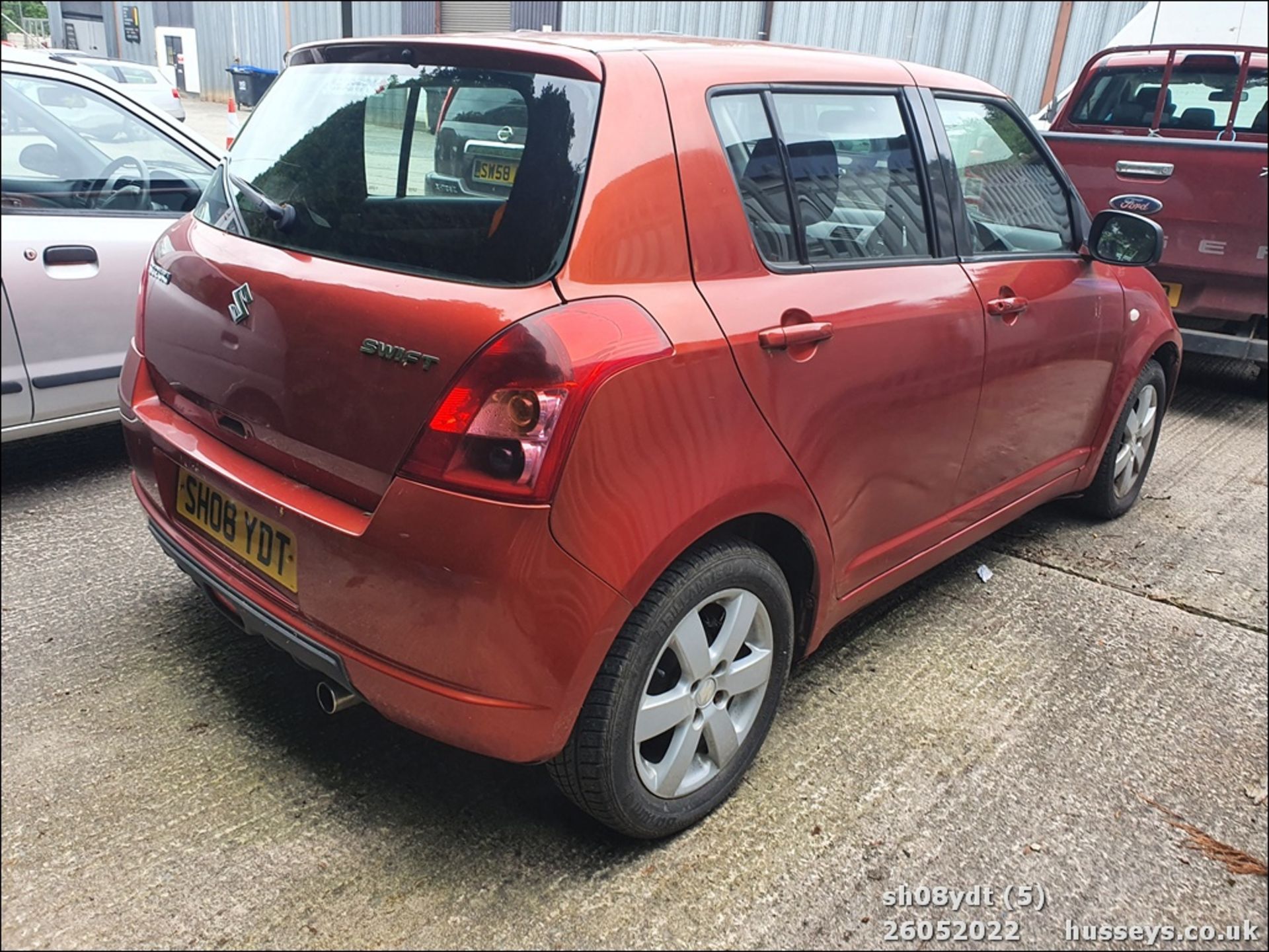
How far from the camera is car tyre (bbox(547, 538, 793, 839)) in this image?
1.97 metres

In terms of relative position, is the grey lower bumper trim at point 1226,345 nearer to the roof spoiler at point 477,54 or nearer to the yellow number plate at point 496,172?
the roof spoiler at point 477,54

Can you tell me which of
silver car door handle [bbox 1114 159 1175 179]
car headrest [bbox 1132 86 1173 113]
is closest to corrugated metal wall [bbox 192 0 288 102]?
car headrest [bbox 1132 86 1173 113]

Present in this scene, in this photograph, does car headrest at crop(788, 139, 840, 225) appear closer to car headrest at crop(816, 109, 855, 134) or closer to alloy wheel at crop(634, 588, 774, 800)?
car headrest at crop(816, 109, 855, 134)

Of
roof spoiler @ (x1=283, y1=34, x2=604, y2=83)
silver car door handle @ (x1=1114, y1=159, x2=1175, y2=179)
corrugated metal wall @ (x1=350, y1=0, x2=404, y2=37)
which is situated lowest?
silver car door handle @ (x1=1114, y1=159, x2=1175, y2=179)

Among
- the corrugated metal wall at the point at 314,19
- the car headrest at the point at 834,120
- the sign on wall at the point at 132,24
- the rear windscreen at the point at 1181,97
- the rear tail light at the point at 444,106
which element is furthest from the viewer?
the corrugated metal wall at the point at 314,19

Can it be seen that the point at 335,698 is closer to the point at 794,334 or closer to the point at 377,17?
the point at 794,334

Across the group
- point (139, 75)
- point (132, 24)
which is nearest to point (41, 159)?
point (139, 75)

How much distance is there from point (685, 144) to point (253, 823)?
5.45 feet

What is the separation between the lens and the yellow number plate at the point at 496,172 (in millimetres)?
1897

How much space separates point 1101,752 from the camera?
2.68 metres

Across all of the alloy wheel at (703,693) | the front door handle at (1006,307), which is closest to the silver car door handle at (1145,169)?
the front door handle at (1006,307)

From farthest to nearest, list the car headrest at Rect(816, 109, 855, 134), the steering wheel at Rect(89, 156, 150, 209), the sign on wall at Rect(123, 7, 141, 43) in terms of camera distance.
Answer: the sign on wall at Rect(123, 7, 141, 43), the steering wheel at Rect(89, 156, 150, 209), the car headrest at Rect(816, 109, 855, 134)

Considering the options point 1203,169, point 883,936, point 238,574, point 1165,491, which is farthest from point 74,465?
point 1203,169

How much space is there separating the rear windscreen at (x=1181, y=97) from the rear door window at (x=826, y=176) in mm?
4931
